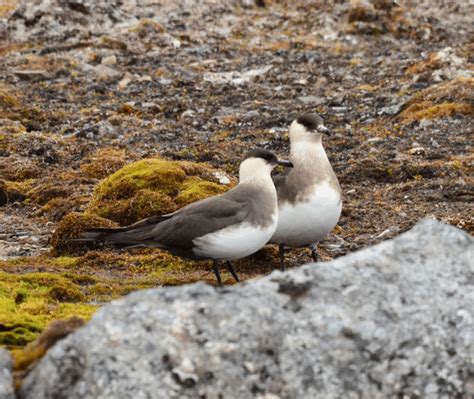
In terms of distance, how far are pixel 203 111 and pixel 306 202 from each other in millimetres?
9910

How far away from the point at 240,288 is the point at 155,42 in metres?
20.8

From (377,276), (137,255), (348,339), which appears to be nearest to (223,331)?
(348,339)

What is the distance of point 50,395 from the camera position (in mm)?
4781

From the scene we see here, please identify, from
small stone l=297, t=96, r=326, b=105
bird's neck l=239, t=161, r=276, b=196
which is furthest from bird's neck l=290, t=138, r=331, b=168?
small stone l=297, t=96, r=326, b=105

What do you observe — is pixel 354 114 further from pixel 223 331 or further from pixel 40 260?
pixel 223 331

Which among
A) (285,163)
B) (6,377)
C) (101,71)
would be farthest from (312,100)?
(6,377)

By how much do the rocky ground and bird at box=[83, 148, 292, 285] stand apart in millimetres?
560

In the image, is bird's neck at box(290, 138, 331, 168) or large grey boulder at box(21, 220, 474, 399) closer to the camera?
large grey boulder at box(21, 220, 474, 399)

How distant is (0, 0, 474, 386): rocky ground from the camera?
1047 cm

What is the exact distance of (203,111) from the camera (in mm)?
19125

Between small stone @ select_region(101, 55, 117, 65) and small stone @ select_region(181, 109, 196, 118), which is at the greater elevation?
small stone @ select_region(181, 109, 196, 118)

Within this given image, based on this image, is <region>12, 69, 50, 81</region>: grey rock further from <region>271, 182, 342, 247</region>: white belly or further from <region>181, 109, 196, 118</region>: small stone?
<region>271, 182, 342, 247</region>: white belly

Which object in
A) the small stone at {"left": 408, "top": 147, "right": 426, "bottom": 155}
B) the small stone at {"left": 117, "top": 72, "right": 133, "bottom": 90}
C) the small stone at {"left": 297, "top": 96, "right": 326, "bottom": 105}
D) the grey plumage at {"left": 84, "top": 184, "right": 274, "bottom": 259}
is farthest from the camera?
the small stone at {"left": 117, "top": 72, "right": 133, "bottom": 90}

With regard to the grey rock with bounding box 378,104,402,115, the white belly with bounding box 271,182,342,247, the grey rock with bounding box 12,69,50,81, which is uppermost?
the white belly with bounding box 271,182,342,247
